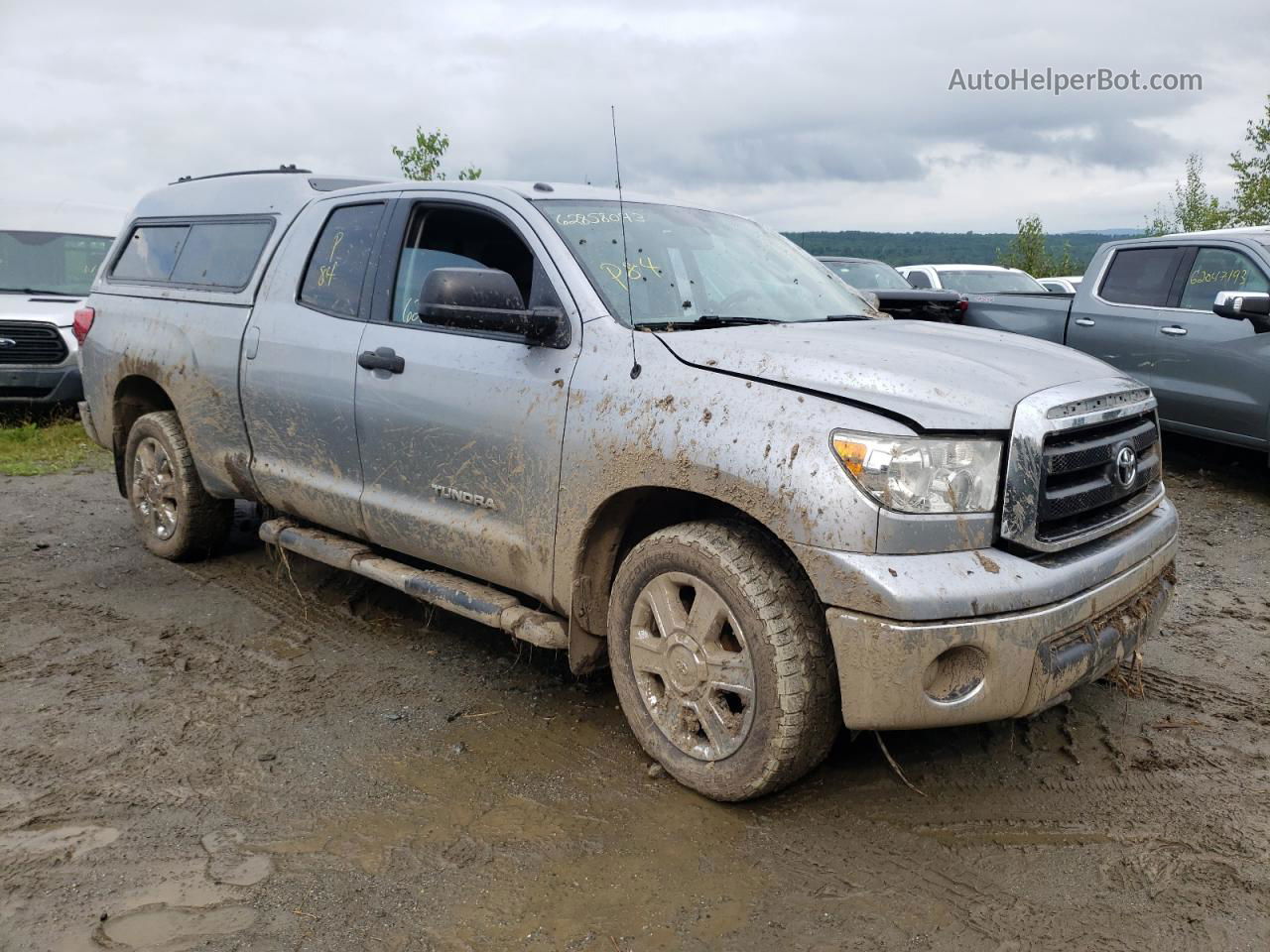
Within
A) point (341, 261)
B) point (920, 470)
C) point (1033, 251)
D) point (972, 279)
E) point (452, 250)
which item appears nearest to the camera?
point (920, 470)

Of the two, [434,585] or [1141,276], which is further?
[1141,276]

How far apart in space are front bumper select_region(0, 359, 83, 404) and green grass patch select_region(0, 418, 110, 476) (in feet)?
0.82

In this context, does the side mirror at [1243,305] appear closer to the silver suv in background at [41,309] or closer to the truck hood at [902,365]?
the truck hood at [902,365]

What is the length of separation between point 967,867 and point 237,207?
4468 millimetres

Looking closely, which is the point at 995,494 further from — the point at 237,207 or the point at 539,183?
the point at 237,207

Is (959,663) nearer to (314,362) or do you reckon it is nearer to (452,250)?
(452,250)

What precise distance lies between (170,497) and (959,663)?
444cm

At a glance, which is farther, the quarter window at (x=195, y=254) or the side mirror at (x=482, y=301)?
the quarter window at (x=195, y=254)

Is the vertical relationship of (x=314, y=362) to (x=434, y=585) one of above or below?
above

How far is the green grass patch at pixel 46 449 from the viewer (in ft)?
28.1

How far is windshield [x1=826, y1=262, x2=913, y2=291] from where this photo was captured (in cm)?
1207

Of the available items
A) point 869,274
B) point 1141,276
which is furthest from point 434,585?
point 869,274

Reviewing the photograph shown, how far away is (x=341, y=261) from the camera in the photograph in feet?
14.6

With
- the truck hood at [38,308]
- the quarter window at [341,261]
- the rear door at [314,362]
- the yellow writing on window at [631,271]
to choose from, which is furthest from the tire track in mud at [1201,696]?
the truck hood at [38,308]
